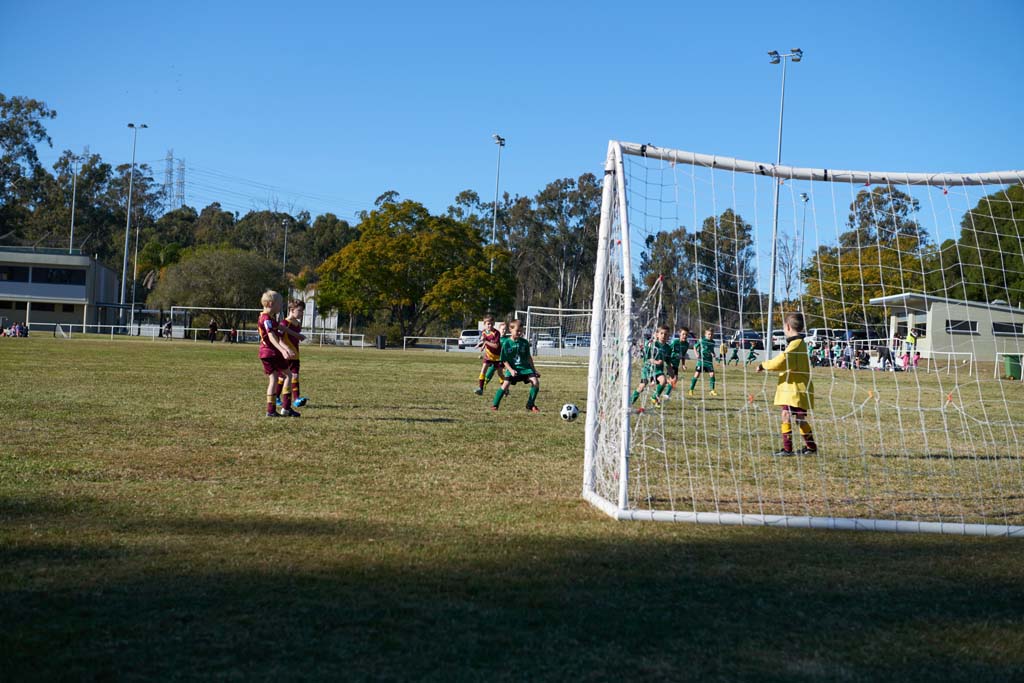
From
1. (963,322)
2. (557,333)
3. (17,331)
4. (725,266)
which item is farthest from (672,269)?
(17,331)

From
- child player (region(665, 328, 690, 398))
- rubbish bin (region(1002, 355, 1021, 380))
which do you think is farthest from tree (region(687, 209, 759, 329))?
rubbish bin (region(1002, 355, 1021, 380))

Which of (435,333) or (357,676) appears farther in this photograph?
(435,333)

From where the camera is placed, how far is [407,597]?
161 inches

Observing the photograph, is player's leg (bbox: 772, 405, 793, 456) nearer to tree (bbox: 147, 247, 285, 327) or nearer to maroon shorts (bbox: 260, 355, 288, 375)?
maroon shorts (bbox: 260, 355, 288, 375)

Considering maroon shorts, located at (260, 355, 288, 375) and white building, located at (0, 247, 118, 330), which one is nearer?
maroon shorts, located at (260, 355, 288, 375)

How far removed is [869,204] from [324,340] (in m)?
56.0

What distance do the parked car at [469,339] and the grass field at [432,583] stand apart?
46706mm

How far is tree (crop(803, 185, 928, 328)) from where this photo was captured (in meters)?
8.16

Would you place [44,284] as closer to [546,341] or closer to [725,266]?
[546,341]

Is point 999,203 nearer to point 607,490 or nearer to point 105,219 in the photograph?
point 607,490

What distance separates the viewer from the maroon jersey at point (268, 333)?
36.2 ft

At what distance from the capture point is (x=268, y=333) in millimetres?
11047

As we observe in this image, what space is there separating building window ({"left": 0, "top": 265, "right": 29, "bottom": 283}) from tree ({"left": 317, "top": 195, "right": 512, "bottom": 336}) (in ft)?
83.1

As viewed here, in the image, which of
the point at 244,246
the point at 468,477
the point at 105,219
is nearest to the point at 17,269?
the point at 105,219
